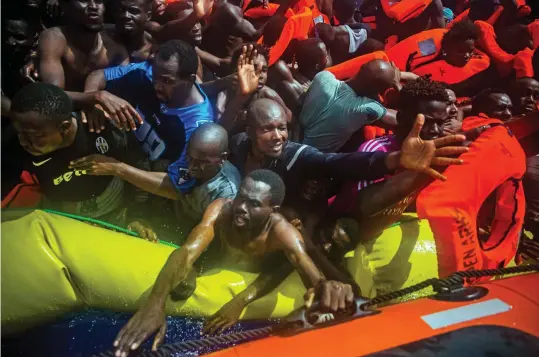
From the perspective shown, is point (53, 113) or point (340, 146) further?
point (340, 146)

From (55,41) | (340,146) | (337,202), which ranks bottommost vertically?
(337,202)

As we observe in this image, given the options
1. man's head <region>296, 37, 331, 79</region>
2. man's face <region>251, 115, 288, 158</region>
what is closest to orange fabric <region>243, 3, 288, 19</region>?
man's head <region>296, 37, 331, 79</region>

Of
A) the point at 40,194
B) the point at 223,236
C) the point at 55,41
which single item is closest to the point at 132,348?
the point at 223,236

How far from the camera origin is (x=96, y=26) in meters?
1.48

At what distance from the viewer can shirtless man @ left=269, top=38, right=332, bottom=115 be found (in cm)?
185

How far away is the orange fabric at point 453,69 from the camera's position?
7.49 feet

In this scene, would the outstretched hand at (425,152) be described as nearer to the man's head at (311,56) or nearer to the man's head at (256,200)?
the man's head at (256,200)

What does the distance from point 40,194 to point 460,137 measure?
1199mm

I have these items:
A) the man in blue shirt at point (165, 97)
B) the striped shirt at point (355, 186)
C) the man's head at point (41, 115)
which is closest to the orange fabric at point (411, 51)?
the striped shirt at point (355, 186)

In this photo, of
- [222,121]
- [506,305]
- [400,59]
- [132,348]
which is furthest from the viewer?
[400,59]

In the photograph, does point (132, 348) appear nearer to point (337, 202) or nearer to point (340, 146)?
point (337, 202)

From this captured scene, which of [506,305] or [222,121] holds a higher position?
[222,121]

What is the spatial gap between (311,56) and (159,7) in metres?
0.58

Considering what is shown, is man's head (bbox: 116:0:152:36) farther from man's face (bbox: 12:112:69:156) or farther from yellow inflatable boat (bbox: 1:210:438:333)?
yellow inflatable boat (bbox: 1:210:438:333)
